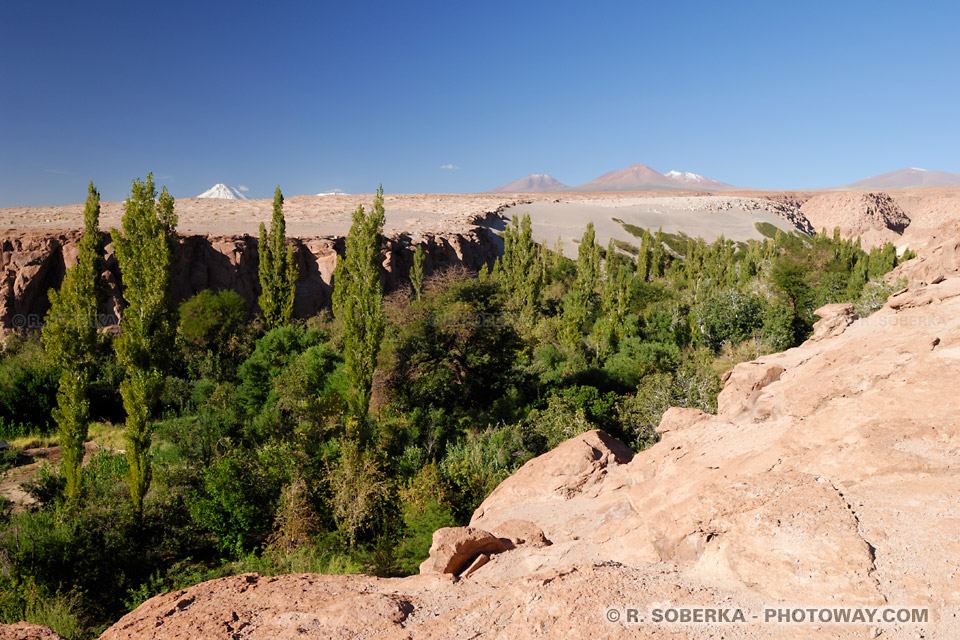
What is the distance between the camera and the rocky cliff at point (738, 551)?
542 cm

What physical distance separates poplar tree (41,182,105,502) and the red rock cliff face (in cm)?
354

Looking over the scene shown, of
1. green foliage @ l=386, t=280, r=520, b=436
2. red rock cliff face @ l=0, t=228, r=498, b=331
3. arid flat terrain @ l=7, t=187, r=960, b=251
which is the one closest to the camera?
green foliage @ l=386, t=280, r=520, b=436

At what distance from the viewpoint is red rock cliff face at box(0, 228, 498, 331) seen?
1069 inches

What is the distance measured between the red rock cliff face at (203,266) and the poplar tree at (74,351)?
11.6 ft

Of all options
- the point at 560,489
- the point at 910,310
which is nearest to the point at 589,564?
the point at 560,489

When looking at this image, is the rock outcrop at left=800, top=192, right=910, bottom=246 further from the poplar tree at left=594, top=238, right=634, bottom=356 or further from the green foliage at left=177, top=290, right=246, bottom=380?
the green foliage at left=177, top=290, right=246, bottom=380

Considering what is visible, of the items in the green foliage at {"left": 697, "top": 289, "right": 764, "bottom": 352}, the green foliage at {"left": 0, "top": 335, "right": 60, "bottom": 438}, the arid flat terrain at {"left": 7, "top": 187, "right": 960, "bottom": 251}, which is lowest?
the green foliage at {"left": 0, "top": 335, "right": 60, "bottom": 438}

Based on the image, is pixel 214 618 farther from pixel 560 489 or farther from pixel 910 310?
pixel 910 310

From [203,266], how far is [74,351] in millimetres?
17234

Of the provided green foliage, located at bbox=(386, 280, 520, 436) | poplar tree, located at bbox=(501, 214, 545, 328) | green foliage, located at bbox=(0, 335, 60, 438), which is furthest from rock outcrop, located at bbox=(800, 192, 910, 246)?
green foliage, located at bbox=(0, 335, 60, 438)

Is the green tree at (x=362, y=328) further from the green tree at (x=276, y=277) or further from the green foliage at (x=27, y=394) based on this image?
the green foliage at (x=27, y=394)

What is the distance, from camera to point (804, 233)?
111 metres

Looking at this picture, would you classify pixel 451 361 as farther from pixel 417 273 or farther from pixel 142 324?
pixel 417 273

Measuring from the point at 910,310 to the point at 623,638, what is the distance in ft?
40.0
